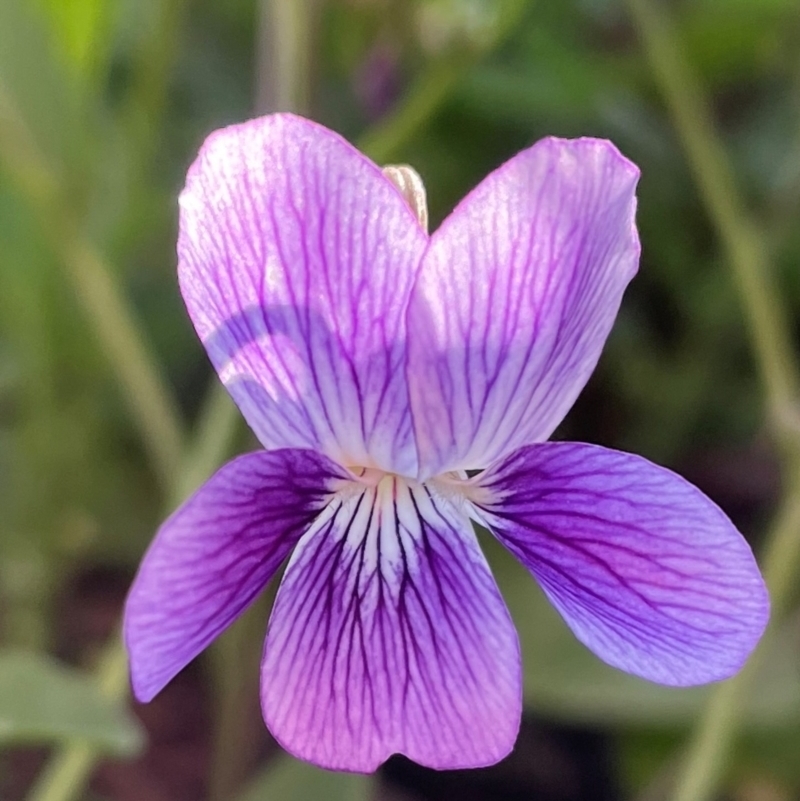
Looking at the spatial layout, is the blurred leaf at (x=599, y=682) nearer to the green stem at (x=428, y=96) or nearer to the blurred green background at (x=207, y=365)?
the blurred green background at (x=207, y=365)

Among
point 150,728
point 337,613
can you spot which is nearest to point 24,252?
point 150,728

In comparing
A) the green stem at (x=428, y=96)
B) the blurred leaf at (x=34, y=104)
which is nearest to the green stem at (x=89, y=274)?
the blurred leaf at (x=34, y=104)

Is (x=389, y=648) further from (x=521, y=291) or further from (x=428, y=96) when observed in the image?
(x=428, y=96)

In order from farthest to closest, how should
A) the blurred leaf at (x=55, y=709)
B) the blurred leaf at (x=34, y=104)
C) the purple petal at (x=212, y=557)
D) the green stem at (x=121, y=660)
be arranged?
the blurred leaf at (x=34, y=104) < the green stem at (x=121, y=660) < the blurred leaf at (x=55, y=709) < the purple petal at (x=212, y=557)

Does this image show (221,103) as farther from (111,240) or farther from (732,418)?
(732,418)

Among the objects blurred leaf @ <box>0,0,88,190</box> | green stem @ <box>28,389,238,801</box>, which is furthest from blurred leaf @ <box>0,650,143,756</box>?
blurred leaf @ <box>0,0,88,190</box>

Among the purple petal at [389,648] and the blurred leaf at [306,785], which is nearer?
the purple petal at [389,648]
